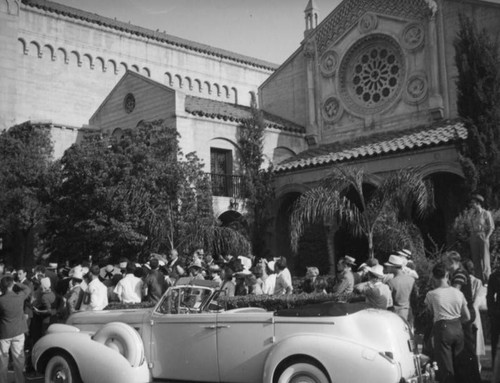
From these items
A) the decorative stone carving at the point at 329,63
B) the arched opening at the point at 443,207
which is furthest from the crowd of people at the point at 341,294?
the decorative stone carving at the point at 329,63

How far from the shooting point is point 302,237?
22094 millimetres

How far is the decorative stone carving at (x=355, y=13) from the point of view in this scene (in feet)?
75.1

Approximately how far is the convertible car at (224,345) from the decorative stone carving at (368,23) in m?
18.3

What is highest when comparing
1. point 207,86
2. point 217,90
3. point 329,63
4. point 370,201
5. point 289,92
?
point 207,86

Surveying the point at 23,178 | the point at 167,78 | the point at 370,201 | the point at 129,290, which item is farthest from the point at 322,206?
the point at 167,78

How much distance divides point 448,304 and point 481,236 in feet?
20.0

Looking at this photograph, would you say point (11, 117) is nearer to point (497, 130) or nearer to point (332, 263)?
point (332, 263)

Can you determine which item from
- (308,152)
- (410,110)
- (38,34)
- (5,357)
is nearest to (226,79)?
(38,34)

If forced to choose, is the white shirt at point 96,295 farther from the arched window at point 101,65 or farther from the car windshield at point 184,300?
the arched window at point 101,65

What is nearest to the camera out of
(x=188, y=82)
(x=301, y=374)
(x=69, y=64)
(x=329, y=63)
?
(x=301, y=374)

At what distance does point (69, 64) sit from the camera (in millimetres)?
33156

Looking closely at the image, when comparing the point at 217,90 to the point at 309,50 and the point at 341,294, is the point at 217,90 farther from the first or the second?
the point at 341,294

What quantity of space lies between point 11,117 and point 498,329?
1120 inches

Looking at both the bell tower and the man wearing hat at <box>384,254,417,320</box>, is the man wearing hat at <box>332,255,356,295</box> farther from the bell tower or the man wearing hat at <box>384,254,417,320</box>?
the bell tower
